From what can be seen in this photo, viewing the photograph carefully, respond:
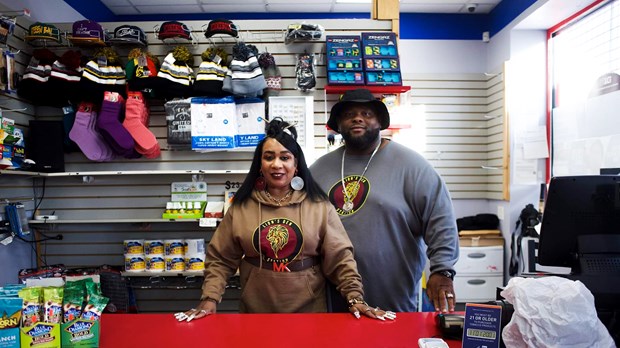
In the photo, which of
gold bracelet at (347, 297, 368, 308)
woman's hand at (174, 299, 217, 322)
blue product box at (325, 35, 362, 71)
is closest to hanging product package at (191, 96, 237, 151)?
blue product box at (325, 35, 362, 71)

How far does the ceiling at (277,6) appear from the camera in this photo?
5.61 meters

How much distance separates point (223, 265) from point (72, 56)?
8.83 ft

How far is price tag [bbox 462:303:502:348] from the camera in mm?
1089

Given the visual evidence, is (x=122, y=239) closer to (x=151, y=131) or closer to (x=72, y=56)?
(x=151, y=131)

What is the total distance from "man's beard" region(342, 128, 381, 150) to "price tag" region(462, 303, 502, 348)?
1.29 m

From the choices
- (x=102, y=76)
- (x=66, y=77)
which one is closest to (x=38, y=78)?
(x=66, y=77)

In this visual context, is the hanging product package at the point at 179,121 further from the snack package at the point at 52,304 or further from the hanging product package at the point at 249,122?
the snack package at the point at 52,304

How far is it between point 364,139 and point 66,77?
278cm

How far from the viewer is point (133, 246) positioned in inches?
136

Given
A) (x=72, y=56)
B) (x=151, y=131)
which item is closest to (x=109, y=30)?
(x=72, y=56)

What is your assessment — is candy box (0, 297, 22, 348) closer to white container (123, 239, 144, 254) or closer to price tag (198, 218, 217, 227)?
price tag (198, 218, 217, 227)

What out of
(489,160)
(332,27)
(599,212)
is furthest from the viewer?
(489,160)

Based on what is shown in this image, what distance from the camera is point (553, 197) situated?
1522mm

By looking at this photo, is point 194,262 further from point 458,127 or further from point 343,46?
point 458,127
